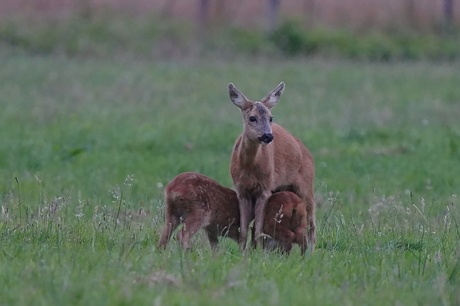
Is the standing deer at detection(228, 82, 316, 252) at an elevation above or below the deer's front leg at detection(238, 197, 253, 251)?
above

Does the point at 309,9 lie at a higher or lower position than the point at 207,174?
lower

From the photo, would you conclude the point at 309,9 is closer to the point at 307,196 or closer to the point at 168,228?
the point at 307,196

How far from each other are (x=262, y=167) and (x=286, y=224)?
2.17 feet

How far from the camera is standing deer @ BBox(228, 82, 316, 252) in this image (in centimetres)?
830

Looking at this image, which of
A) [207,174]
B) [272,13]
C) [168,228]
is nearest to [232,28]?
[272,13]

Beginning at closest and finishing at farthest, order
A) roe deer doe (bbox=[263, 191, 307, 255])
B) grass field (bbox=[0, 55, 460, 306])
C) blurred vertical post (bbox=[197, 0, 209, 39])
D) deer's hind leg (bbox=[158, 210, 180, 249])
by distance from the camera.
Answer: grass field (bbox=[0, 55, 460, 306]) < deer's hind leg (bbox=[158, 210, 180, 249]) < roe deer doe (bbox=[263, 191, 307, 255]) < blurred vertical post (bbox=[197, 0, 209, 39])

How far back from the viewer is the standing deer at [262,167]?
8.30 m

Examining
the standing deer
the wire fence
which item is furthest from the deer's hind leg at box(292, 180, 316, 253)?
the wire fence

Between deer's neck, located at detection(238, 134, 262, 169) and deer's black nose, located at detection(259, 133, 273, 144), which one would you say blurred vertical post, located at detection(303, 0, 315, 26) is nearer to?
deer's neck, located at detection(238, 134, 262, 169)

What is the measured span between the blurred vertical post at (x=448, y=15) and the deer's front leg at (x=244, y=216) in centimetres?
2866

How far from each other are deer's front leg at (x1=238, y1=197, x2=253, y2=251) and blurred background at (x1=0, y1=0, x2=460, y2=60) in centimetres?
2092

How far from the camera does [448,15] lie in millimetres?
36281

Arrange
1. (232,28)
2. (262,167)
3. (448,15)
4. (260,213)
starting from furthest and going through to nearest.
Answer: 1. (448,15)
2. (232,28)
3. (262,167)
4. (260,213)

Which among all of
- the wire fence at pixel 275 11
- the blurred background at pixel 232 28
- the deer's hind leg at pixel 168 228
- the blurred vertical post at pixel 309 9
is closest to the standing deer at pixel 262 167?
the deer's hind leg at pixel 168 228
